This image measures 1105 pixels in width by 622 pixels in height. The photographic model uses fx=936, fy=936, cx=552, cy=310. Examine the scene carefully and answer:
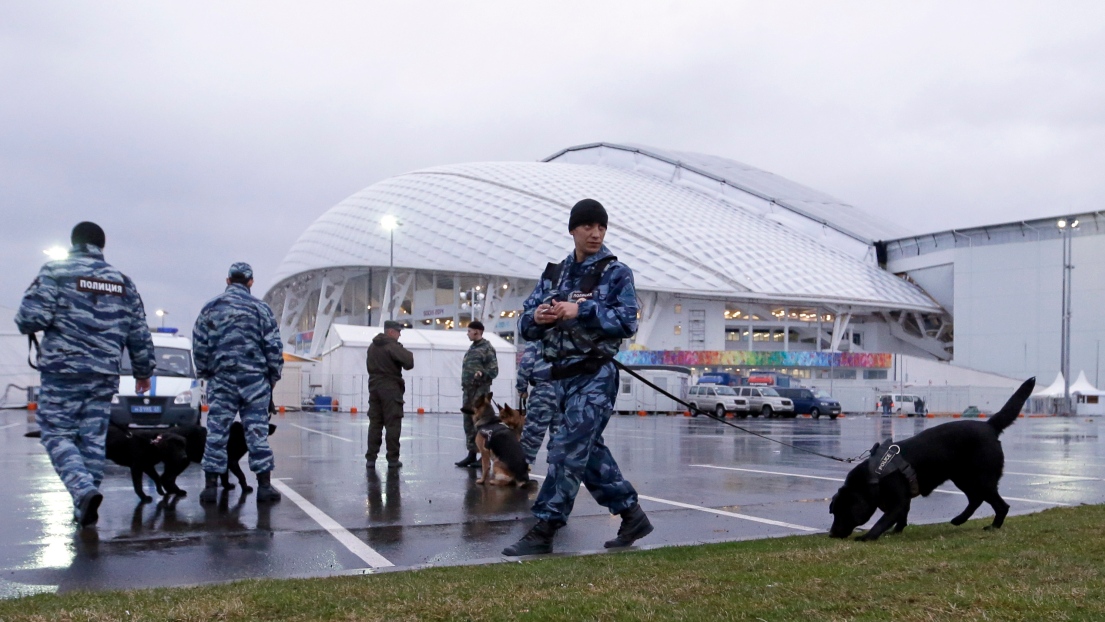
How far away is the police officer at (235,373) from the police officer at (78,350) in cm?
114

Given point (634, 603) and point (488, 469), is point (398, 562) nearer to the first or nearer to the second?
point (634, 603)

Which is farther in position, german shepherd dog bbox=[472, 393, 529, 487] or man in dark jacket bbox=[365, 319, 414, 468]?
man in dark jacket bbox=[365, 319, 414, 468]

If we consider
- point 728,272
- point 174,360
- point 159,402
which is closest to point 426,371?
point 174,360


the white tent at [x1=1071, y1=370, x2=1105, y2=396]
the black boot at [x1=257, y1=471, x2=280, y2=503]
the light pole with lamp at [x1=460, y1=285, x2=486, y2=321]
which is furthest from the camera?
the light pole with lamp at [x1=460, y1=285, x2=486, y2=321]

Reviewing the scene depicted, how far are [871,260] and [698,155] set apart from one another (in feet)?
78.9

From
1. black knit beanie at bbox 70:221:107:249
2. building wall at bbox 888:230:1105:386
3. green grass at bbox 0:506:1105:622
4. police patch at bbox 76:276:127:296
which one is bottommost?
green grass at bbox 0:506:1105:622

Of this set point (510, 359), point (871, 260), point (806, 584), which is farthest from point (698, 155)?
point (806, 584)

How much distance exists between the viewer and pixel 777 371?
55562 millimetres

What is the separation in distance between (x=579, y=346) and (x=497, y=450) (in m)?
3.55

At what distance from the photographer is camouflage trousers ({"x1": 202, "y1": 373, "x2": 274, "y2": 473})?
7176 millimetres

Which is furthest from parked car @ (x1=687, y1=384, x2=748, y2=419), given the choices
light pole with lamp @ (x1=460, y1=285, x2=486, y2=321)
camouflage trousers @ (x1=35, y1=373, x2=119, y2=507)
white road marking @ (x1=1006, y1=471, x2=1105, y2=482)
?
camouflage trousers @ (x1=35, y1=373, x2=119, y2=507)

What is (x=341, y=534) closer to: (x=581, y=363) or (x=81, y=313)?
(x=581, y=363)

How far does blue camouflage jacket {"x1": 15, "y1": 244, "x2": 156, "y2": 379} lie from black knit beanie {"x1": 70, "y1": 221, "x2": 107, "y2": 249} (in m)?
0.03

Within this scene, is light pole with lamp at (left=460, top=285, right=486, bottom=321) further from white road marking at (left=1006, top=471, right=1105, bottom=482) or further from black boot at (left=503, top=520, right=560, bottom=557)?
black boot at (left=503, top=520, right=560, bottom=557)
